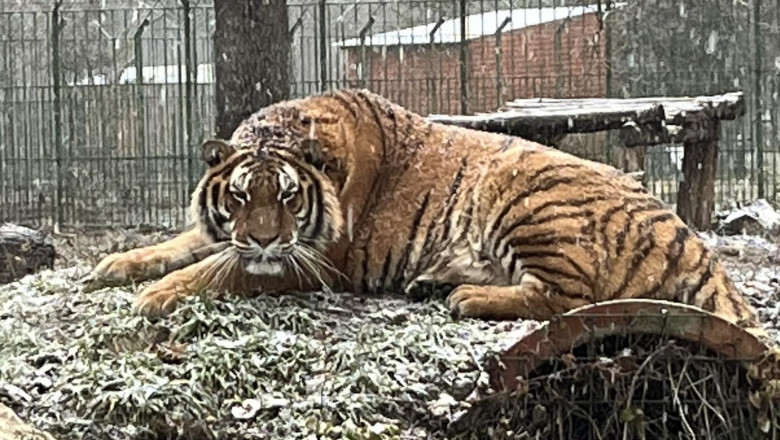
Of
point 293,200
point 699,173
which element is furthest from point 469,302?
point 699,173

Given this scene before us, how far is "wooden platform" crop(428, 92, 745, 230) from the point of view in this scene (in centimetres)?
753

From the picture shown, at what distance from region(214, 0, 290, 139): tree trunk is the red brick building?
4237mm

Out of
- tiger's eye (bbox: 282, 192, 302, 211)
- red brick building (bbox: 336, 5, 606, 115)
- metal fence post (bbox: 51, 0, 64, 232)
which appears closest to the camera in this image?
tiger's eye (bbox: 282, 192, 302, 211)

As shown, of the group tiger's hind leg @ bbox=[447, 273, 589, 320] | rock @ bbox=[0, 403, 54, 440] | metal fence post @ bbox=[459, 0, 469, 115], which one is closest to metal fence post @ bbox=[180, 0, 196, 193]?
metal fence post @ bbox=[459, 0, 469, 115]

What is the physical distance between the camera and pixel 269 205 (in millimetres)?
4645

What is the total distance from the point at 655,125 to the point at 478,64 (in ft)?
14.9

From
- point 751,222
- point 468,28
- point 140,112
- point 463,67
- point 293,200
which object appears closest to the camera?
point 293,200

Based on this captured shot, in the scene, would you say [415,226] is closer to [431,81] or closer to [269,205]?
[269,205]

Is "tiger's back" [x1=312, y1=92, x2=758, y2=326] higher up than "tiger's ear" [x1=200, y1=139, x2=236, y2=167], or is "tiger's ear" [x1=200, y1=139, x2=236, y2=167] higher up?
"tiger's ear" [x1=200, y1=139, x2=236, y2=167]

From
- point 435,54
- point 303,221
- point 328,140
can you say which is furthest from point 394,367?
point 435,54

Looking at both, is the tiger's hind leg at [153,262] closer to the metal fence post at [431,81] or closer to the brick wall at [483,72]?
the brick wall at [483,72]

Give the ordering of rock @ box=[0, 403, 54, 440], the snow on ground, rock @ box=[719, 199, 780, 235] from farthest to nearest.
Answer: rock @ box=[719, 199, 780, 235]
the snow on ground
rock @ box=[0, 403, 54, 440]

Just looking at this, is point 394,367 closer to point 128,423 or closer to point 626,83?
point 128,423

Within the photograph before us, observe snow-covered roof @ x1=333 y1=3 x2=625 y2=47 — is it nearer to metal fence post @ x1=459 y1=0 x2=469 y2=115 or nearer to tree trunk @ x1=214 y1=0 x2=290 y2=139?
metal fence post @ x1=459 y1=0 x2=469 y2=115
